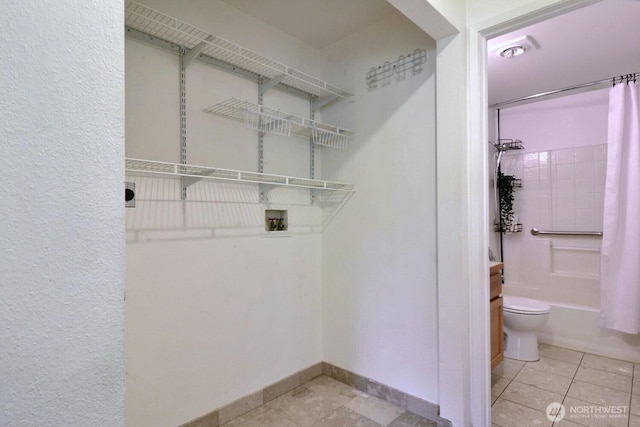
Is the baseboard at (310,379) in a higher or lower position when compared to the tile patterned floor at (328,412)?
higher

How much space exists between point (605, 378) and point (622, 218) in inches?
45.7

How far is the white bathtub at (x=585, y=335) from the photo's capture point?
2.60 meters

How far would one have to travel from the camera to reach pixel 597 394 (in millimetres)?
2109

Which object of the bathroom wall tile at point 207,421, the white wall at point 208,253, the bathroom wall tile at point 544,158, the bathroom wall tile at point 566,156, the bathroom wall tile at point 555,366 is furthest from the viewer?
the bathroom wall tile at point 544,158

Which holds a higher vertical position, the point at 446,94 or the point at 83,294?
the point at 446,94

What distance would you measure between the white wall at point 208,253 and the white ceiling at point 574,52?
1.51 m

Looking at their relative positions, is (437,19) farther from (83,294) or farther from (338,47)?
(83,294)

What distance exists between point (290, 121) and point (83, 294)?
1.47 metres

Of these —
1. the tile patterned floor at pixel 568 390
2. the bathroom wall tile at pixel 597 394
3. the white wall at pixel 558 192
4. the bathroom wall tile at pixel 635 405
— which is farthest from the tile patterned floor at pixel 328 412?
the white wall at pixel 558 192

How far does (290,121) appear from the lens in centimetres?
184

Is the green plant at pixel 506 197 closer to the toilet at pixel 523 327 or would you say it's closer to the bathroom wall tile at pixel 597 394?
the toilet at pixel 523 327

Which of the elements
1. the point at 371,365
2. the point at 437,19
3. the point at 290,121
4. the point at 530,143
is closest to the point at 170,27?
the point at 290,121

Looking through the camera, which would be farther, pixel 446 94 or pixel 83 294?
pixel 446 94

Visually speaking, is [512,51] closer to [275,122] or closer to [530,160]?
[530,160]
